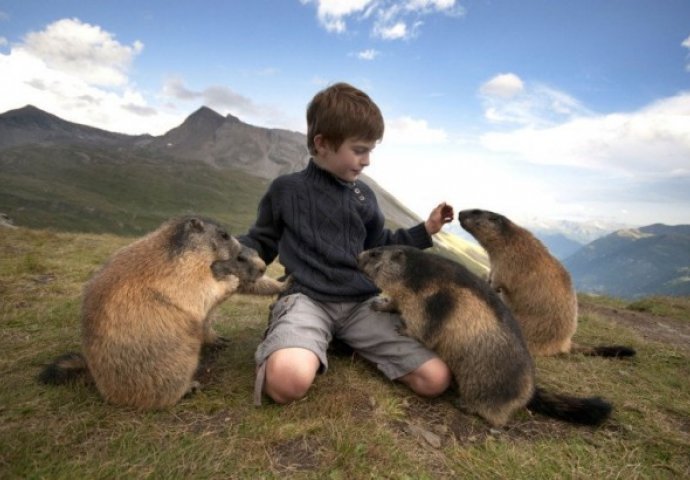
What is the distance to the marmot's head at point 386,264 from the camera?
548 cm

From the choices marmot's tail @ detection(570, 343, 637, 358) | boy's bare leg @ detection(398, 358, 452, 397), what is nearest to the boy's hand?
boy's bare leg @ detection(398, 358, 452, 397)

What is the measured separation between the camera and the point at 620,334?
9.27 meters

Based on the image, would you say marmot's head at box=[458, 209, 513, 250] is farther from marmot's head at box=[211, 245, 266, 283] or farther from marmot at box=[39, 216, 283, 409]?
marmot at box=[39, 216, 283, 409]

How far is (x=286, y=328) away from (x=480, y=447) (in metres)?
2.50

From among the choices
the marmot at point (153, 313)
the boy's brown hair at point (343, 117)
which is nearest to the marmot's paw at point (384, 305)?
the marmot at point (153, 313)

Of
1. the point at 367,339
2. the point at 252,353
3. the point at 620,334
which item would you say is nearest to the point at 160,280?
the point at 252,353

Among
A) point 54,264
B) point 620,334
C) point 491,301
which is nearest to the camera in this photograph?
Result: point 491,301

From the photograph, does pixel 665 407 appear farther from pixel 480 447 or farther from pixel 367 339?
pixel 367 339

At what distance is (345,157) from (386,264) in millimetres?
1587

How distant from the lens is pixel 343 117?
Result: 18.0ft

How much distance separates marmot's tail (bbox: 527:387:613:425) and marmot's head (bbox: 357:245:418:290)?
2.17m

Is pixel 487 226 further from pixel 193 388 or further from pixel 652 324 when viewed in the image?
pixel 652 324

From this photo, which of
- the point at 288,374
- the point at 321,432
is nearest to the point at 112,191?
the point at 288,374

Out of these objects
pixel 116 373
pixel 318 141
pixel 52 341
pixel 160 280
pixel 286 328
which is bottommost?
pixel 52 341
